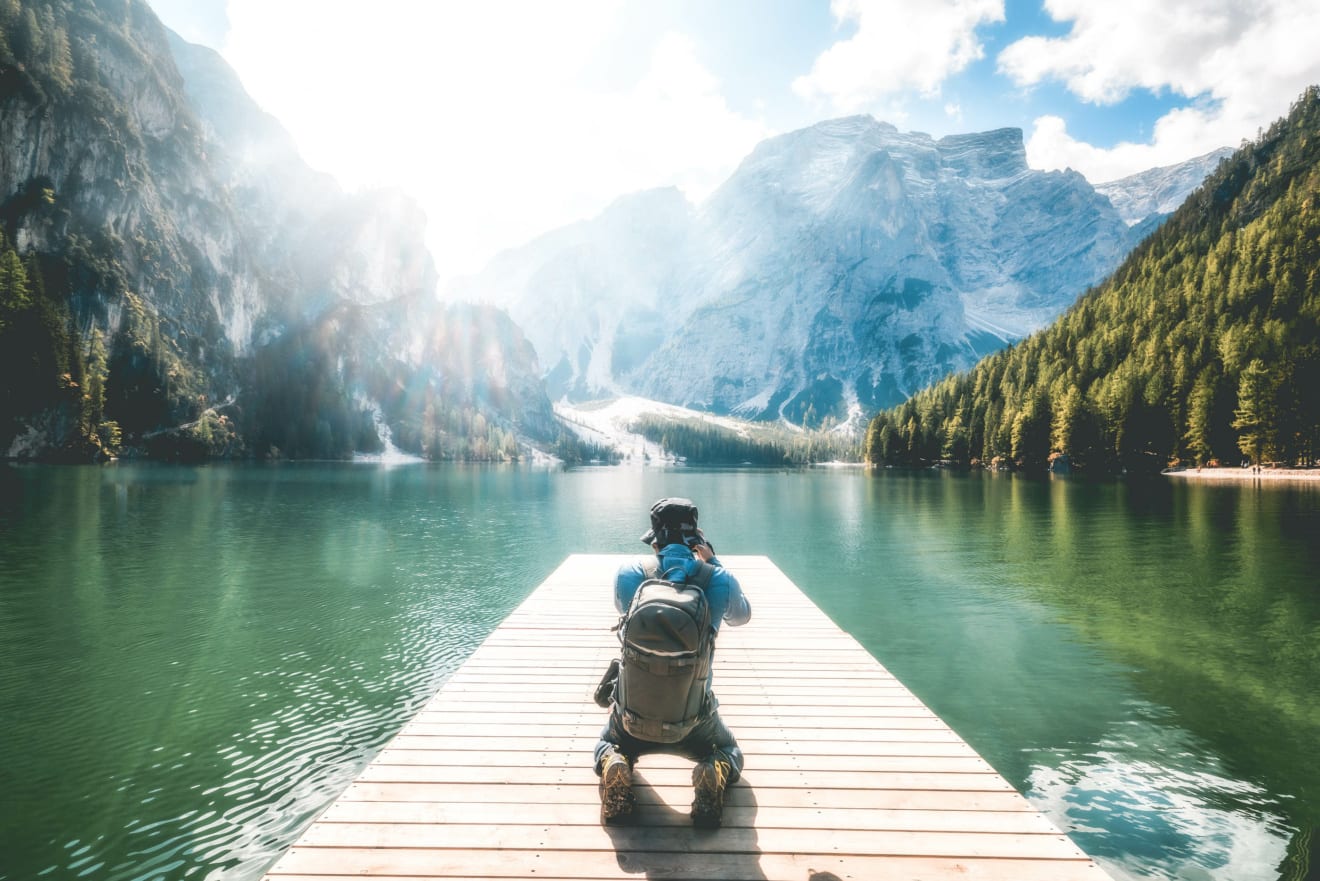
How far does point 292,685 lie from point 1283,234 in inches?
6611

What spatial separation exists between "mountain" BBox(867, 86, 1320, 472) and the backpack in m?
114

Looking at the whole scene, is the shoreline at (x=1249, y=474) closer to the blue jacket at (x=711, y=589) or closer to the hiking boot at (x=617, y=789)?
the blue jacket at (x=711, y=589)

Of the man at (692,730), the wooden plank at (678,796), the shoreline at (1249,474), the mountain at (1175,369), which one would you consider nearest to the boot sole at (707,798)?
the man at (692,730)

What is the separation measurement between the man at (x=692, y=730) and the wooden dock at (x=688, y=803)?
0.31 meters

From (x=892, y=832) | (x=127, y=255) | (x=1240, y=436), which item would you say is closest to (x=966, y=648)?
(x=892, y=832)

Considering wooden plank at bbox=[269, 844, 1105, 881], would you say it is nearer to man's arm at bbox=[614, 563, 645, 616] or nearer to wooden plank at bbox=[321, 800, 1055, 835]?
wooden plank at bbox=[321, 800, 1055, 835]

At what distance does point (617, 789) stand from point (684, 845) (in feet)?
2.43

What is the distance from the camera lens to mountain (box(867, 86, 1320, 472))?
300ft

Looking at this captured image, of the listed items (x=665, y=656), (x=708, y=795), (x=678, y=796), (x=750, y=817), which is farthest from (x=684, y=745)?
(x=665, y=656)

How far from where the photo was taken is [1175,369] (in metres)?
106

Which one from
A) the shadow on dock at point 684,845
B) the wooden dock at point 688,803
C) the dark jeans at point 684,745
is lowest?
the wooden dock at point 688,803

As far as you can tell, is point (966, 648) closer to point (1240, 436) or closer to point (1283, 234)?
point (1240, 436)

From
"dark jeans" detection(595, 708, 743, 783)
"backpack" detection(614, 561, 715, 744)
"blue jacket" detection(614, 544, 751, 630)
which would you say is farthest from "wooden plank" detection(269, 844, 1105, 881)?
"blue jacket" detection(614, 544, 751, 630)

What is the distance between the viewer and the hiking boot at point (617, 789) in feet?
19.6
